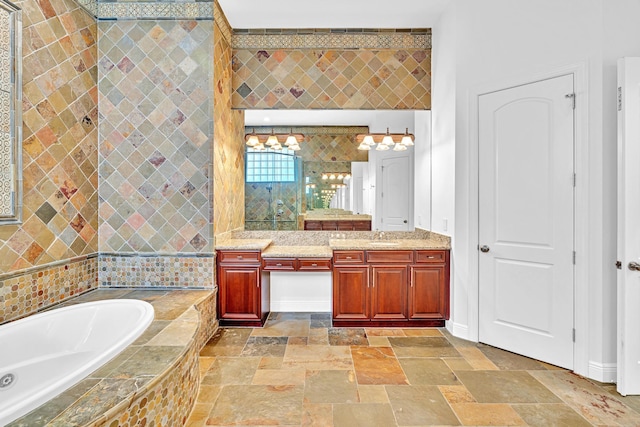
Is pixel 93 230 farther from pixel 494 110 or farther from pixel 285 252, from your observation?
pixel 494 110

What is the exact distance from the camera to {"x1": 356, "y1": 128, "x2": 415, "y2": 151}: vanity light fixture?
11.9ft

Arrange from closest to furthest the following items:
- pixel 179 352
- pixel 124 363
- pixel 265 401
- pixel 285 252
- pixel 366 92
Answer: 1. pixel 124 363
2. pixel 179 352
3. pixel 265 401
4. pixel 285 252
5. pixel 366 92

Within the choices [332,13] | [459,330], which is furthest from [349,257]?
[332,13]

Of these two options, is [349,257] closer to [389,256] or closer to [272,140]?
[389,256]

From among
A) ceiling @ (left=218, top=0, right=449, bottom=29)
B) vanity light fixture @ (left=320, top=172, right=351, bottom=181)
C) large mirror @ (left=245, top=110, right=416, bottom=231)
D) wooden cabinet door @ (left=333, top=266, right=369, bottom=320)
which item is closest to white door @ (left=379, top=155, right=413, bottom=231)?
large mirror @ (left=245, top=110, right=416, bottom=231)

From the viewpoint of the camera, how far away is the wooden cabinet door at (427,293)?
3.20 meters

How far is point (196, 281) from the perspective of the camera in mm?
3088

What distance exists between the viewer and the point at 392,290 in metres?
3.22

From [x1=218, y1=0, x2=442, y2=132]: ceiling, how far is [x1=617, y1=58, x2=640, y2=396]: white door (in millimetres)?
1732

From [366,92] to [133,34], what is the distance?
91.0 inches

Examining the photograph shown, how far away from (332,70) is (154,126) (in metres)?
1.89

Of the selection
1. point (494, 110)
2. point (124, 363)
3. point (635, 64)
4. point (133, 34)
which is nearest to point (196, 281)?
point (124, 363)

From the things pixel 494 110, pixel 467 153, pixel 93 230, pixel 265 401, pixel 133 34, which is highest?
pixel 133 34

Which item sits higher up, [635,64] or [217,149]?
[635,64]
